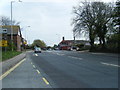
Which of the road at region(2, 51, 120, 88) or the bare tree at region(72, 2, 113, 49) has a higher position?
the bare tree at region(72, 2, 113, 49)

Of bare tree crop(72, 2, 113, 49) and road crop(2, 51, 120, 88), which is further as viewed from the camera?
bare tree crop(72, 2, 113, 49)

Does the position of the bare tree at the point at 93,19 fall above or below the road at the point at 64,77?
above

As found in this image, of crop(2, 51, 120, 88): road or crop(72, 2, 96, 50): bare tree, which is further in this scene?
crop(72, 2, 96, 50): bare tree

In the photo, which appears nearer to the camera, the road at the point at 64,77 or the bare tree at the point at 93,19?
the road at the point at 64,77

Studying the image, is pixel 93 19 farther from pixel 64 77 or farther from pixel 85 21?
pixel 64 77

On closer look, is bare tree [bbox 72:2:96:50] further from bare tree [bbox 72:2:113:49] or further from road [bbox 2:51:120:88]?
road [bbox 2:51:120:88]

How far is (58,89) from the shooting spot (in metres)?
10.3

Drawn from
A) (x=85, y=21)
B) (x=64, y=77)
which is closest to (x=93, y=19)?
(x=85, y=21)

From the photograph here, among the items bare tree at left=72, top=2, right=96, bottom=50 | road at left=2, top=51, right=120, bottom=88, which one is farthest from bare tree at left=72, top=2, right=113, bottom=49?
road at left=2, top=51, right=120, bottom=88

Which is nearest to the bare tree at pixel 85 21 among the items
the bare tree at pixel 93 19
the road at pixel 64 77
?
the bare tree at pixel 93 19

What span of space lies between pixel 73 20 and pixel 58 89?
A: 61556mm

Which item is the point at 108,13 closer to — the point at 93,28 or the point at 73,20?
the point at 93,28

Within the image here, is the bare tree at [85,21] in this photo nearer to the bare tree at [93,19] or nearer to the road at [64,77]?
the bare tree at [93,19]

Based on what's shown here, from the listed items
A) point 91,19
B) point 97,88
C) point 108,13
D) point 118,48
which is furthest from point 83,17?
point 97,88
